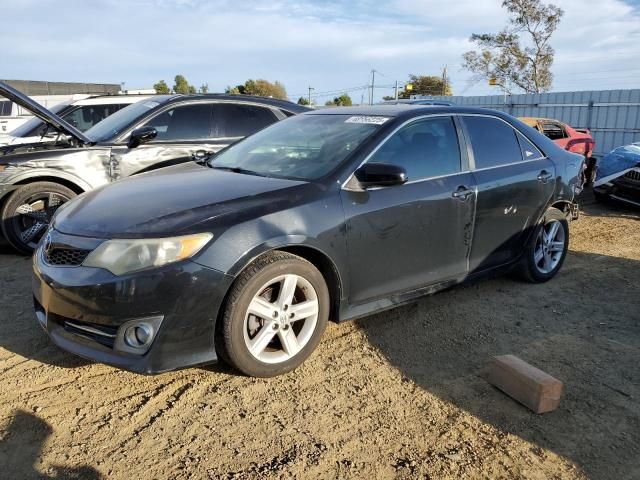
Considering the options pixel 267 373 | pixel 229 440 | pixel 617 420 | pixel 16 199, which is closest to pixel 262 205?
pixel 267 373

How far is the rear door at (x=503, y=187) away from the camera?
4031 mm

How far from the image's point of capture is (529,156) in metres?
4.53

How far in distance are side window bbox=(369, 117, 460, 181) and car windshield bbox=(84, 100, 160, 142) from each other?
3451mm

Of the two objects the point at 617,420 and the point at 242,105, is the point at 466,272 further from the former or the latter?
the point at 242,105

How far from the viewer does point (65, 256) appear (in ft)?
→ 9.47

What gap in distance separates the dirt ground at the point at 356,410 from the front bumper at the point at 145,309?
1.00ft

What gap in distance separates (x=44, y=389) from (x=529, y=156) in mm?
4059

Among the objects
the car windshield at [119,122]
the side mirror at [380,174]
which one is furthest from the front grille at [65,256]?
the car windshield at [119,122]

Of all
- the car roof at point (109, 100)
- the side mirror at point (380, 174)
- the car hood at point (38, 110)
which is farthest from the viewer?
the car roof at point (109, 100)

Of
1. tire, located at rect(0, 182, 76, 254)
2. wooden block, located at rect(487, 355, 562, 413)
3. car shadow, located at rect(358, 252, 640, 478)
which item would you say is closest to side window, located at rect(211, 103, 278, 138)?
tire, located at rect(0, 182, 76, 254)

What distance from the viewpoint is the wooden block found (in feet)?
9.02

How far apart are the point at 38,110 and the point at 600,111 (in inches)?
684

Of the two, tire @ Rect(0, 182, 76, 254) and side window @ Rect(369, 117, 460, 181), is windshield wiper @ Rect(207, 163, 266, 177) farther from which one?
tire @ Rect(0, 182, 76, 254)

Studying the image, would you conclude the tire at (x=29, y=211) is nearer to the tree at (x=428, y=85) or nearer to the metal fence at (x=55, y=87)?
the metal fence at (x=55, y=87)
